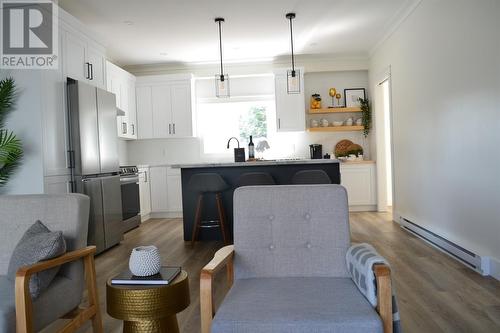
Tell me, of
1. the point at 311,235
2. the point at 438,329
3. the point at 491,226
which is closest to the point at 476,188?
the point at 491,226

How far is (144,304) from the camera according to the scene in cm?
145

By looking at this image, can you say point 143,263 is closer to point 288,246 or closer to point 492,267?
point 288,246

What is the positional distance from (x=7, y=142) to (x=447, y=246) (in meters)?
4.00

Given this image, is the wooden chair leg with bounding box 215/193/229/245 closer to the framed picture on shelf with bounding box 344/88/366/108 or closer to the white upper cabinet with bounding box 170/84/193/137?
the white upper cabinet with bounding box 170/84/193/137

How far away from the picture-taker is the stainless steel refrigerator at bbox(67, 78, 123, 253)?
375 cm

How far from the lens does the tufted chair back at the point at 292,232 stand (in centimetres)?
176

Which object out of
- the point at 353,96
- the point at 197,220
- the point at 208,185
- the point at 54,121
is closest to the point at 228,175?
the point at 208,185

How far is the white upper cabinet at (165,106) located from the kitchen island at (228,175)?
7.13 ft

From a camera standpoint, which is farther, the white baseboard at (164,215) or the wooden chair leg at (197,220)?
the white baseboard at (164,215)

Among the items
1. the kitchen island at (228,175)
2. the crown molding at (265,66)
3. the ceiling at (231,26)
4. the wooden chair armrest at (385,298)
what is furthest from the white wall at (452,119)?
the wooden chair armrest at (385,298)

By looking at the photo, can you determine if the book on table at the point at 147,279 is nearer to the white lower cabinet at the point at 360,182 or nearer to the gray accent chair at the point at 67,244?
the gray accent chair at the point at 67,244

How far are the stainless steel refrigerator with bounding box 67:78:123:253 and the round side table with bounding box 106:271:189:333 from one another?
255 centimetres

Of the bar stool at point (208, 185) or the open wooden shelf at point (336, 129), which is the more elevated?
the open wooden shelf at point (336, 129)

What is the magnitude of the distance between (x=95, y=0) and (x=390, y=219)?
4716 millimetres
